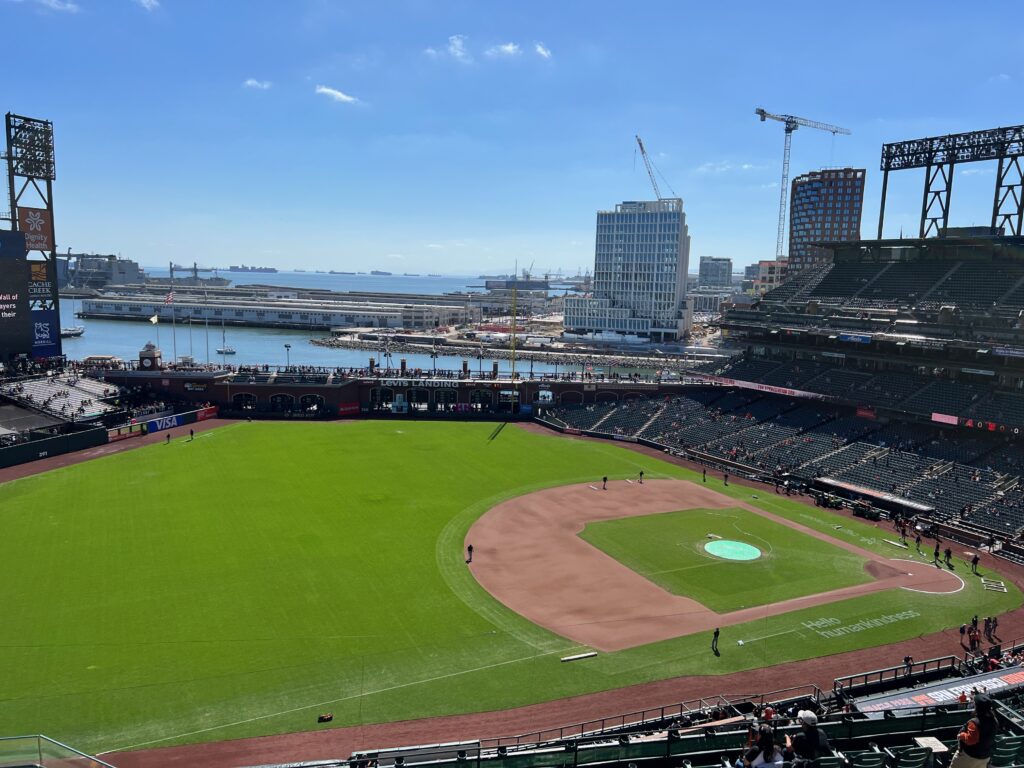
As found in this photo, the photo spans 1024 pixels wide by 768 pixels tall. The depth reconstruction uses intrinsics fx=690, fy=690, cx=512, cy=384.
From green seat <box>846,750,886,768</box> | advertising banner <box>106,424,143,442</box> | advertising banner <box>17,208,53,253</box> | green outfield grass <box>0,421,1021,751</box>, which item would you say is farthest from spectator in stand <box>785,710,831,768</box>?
advertising banner <box>17,208,53,253</box>

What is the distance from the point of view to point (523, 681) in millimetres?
28906

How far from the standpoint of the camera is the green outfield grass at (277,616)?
87.4 feet

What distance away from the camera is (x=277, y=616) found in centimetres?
3316

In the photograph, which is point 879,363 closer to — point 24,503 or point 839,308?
point 839,308

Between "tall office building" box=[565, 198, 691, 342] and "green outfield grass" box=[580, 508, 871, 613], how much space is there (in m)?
129

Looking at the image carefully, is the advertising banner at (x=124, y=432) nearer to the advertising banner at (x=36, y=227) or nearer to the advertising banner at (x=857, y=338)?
the advertising banner at (x=36, y=227)

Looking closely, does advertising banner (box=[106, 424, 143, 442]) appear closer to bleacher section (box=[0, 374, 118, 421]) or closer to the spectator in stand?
bleacher section (box=[0, 374, 118, 421])

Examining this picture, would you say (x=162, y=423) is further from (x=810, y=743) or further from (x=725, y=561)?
(x=810, y=743)

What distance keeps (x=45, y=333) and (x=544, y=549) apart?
67199mm

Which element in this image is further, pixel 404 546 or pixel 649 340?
pixel 649 340

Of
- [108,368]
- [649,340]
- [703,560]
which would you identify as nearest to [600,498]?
[703,560]

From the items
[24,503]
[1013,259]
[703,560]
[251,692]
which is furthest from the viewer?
[1013,259]

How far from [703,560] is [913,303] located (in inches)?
1765

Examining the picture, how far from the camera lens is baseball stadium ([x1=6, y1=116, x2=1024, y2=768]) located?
2492cm
